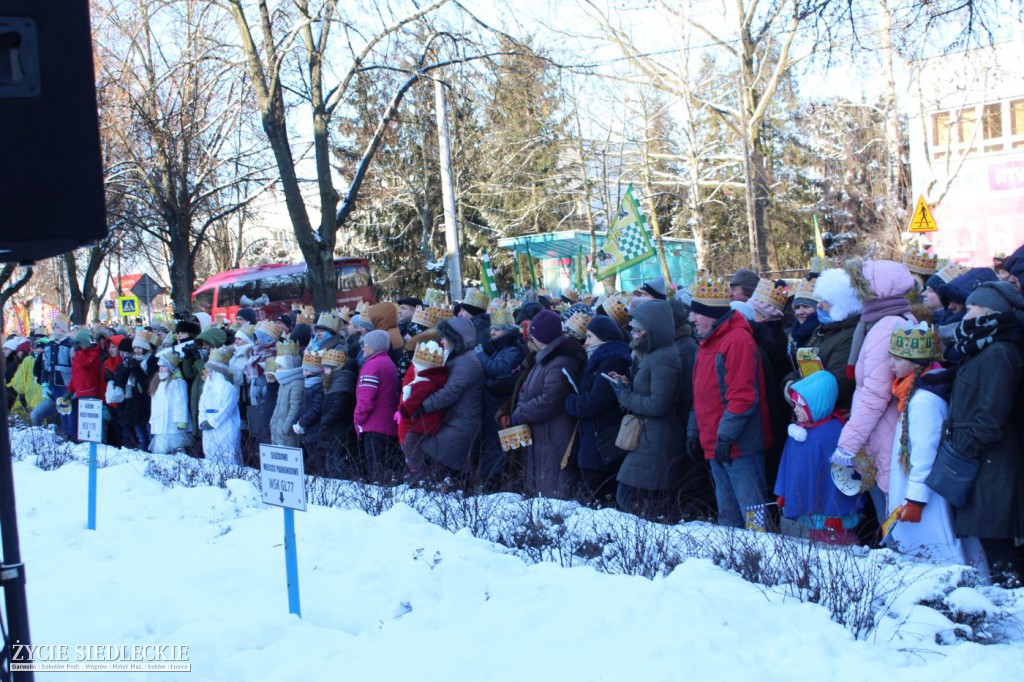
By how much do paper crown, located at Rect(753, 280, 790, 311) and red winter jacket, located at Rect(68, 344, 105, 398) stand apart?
10364 mm

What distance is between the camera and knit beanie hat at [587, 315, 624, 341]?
7.49 meters

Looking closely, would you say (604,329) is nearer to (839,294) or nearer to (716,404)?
(716,404)

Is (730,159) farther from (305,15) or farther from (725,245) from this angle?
(305,15)

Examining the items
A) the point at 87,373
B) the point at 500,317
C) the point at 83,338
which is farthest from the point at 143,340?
the point at 500,317

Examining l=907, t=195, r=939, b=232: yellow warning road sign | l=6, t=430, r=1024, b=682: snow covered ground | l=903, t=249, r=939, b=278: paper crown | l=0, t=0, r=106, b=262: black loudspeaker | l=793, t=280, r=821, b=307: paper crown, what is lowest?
l=6, t=430, r=1024, b=682: snow covered ground

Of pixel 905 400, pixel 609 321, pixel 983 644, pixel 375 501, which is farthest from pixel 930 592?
pixel 375 501

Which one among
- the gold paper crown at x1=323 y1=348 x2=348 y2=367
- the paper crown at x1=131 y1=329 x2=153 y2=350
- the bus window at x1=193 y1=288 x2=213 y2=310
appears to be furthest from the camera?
the bus window at x1=193 y1=288 x2=213 y2=310

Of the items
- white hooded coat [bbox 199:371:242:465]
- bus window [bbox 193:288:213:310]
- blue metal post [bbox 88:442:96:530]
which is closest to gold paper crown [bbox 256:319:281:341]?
white hooded coat [bbox 199:371:242:465]

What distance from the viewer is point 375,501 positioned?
7.23 m

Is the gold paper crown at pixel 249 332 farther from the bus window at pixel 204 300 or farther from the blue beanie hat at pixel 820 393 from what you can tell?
the bus window at pixel 204 300

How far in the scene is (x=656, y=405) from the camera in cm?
680

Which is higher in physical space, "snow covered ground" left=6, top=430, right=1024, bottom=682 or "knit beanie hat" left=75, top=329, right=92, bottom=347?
"knit beanie hat" left=75, top=329, right=92, bottom=347

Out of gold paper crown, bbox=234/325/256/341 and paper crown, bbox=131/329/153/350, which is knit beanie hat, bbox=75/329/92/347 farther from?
gold paper crown, bbox=234/325/256/341

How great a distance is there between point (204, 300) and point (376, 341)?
A: 104 feet
